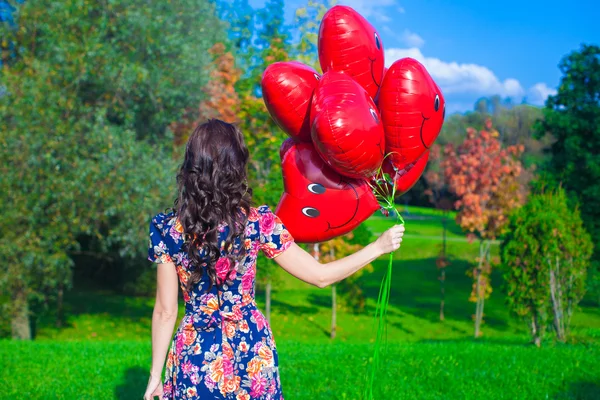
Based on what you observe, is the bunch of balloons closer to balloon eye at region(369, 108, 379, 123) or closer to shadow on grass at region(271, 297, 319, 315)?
balloon eye at region(369, 108, 379, 123)

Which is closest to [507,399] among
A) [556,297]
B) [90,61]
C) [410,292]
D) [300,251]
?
[300,251]

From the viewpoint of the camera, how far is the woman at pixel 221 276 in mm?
2166

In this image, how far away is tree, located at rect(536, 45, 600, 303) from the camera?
619 inches

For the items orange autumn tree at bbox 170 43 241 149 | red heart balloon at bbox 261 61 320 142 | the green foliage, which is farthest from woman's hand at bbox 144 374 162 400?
the green foliage

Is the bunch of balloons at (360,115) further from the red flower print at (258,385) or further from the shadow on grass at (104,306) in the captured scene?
the shadow on grass at (104,306)

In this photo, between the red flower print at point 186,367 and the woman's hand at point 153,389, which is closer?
the red flower print at point 186,367

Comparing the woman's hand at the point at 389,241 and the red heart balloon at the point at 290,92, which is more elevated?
the red heart balloon at the point at 290,92

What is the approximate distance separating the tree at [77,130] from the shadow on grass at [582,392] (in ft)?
23.0

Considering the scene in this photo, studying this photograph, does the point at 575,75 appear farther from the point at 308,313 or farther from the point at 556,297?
the point at 556,297

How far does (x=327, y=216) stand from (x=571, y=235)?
605 cm

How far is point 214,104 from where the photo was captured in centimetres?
1146

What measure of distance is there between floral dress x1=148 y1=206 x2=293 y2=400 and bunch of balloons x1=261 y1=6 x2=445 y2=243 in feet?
1.75

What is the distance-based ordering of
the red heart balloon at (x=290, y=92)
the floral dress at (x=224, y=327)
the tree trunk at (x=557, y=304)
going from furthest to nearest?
the tree trunk at (x=557, y=304) → the red heart balloon at (x=290, y=92) → the floral dress at (x=224, y=327)

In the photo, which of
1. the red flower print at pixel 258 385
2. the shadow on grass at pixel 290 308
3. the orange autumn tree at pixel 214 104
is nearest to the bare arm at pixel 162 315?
the red flower print at pixel 258 385
